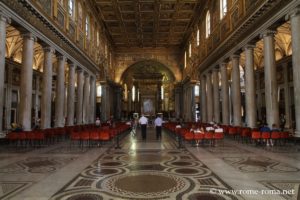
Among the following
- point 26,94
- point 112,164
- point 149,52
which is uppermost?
point 149,52

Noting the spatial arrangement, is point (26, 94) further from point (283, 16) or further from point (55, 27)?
point (283, 16)

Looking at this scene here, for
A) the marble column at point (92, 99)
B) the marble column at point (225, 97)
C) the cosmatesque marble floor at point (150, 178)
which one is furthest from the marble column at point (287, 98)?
the marble column at point (92, 99)

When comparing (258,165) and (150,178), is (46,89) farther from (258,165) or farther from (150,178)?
(258,165)

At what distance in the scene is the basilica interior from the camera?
5.49m

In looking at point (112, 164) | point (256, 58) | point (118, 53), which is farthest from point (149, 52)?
point (112, 164)

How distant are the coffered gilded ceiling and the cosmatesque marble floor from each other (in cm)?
2017

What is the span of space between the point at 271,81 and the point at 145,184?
33.9 feet

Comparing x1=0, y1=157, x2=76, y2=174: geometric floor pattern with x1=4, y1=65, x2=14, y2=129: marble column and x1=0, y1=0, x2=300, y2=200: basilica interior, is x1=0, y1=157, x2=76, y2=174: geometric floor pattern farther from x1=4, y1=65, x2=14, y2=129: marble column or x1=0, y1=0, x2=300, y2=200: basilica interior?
x1=4, y1=65, x2=14, y2=129: marble column

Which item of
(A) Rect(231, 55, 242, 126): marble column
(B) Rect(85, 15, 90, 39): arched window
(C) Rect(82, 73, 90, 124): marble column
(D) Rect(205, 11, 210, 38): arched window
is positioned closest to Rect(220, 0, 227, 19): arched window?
(D) Rect(205, 11, 210, 38): arched window

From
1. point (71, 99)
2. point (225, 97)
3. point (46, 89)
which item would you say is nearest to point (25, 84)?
point (46, 89)

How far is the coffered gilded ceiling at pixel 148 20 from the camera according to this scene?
25089mm

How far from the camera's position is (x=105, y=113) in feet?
106

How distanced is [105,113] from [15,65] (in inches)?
491

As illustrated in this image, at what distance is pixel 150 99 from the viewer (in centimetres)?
4141
